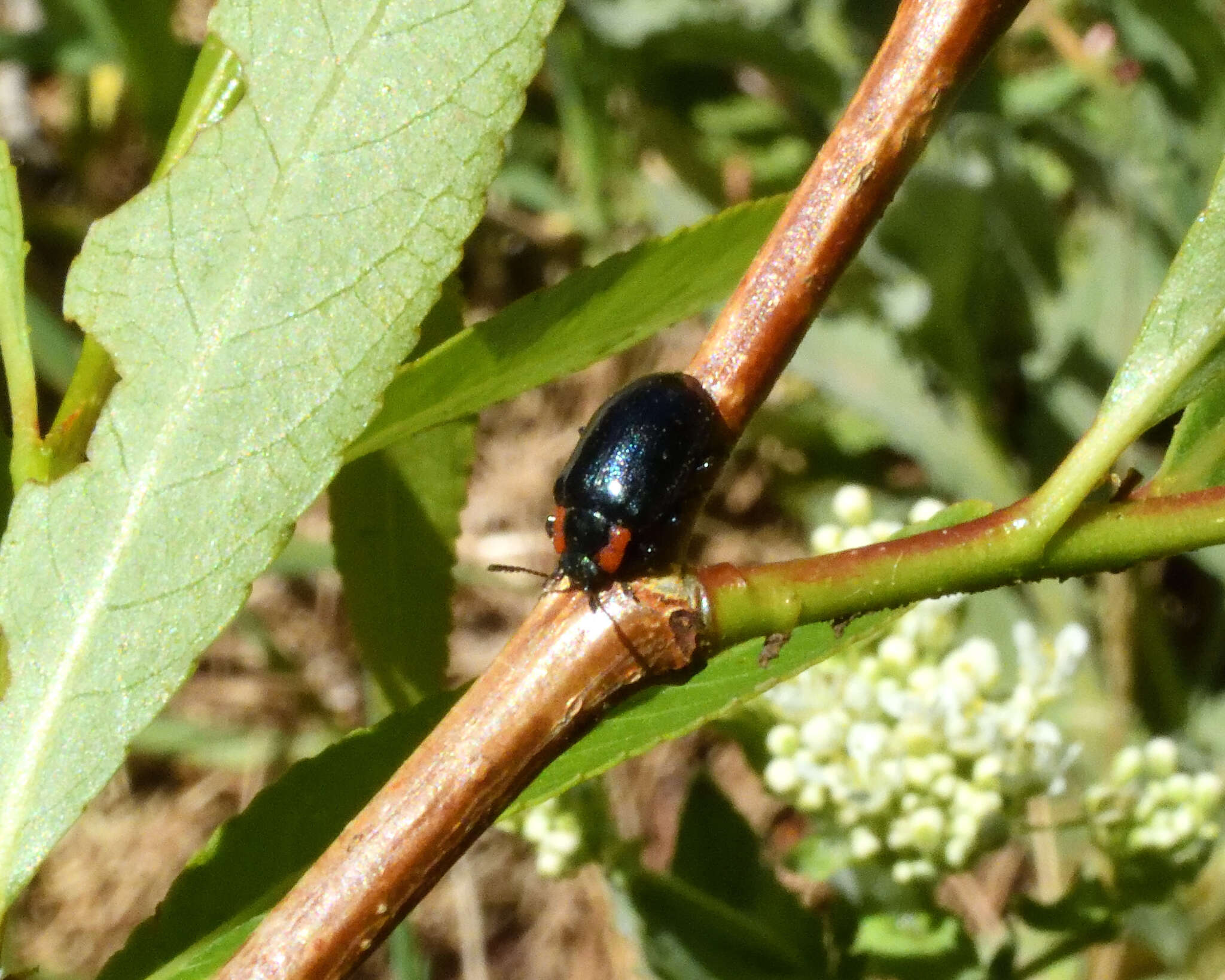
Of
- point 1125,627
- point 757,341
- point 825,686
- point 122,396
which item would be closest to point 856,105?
point 757,341

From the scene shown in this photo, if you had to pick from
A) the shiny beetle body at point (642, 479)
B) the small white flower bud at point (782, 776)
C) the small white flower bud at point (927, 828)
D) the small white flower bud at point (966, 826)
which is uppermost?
the shiny beetle body at point (642, 479)

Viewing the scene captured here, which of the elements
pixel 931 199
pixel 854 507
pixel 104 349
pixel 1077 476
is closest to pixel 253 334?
pixel 104 349

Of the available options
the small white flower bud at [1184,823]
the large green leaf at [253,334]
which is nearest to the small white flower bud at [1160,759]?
the small white flower bud at [1184,823]

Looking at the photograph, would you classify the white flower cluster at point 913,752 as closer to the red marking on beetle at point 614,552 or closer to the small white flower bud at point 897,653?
the small white flower bud at point 897,653

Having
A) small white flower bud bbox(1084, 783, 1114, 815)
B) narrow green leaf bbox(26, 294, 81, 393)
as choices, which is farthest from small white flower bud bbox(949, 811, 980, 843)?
narrow green leaf bbox(26, 294, 81, 393)

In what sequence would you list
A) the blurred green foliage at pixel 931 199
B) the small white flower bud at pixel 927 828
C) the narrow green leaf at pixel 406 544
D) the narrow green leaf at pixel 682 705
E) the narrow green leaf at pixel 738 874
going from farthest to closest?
1. the blurred green foliage at pixel 931 199
2. the narrow green leaf at pixel 738 874
3. the small white flower bud at pixel 927 828
4. the narrow green leaf at pixel 406 544
5. the narrow green leaf at pixel 682 705

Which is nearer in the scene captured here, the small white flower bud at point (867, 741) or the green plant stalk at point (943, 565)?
the green plant stalk at point (943, 565)
